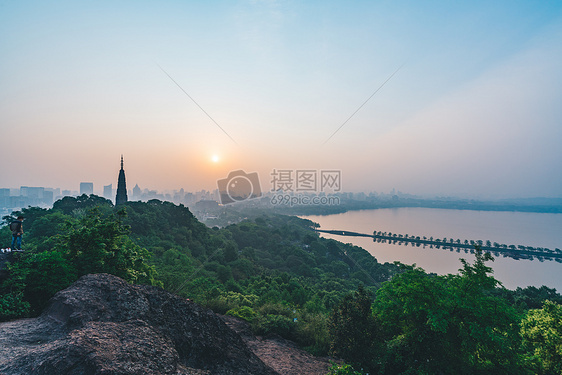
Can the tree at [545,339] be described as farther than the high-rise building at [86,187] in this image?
No

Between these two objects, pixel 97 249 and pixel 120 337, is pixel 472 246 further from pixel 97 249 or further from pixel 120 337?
pixel 120 337

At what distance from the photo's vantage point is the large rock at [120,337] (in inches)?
118

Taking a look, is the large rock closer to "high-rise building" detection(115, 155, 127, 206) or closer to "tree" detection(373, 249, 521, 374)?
"tree" detection(373, 249, 521, 374)

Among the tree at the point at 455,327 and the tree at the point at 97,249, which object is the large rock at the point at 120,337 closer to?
the tree at the point at 97,249

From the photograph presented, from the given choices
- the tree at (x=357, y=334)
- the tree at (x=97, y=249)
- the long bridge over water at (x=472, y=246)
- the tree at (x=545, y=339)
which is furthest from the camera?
the long bridge over water at (x=472, y=246)

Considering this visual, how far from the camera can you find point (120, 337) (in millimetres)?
3580

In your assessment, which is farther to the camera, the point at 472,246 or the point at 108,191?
the point at 108,191

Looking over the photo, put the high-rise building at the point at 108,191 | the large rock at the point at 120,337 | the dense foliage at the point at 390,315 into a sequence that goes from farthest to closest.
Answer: the high-rise building at the point at 108,191 → the dense foliage at the point at 390,315 → the large rock at the point at 120,337

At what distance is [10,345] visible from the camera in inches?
134

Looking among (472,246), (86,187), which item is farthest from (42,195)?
(472,246)

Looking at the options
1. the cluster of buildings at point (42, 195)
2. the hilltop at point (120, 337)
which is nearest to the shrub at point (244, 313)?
the hilltop at point (120, 337)

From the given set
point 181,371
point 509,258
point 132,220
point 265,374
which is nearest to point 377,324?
point 265,374

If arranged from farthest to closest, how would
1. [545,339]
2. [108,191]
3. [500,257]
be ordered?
[108,191]
[500,257]
[545,339]

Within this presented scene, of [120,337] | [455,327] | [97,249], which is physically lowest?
[455,327]
